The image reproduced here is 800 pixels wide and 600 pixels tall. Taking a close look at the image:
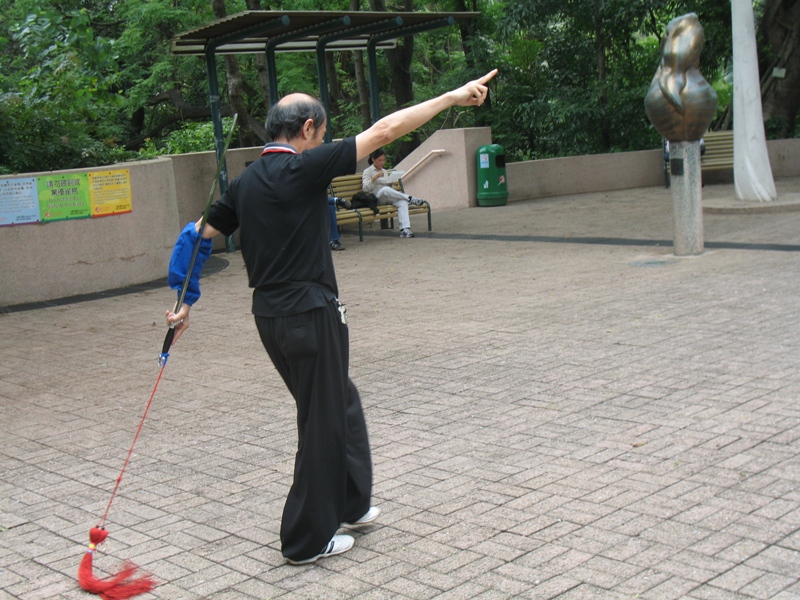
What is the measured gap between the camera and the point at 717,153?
20797mm

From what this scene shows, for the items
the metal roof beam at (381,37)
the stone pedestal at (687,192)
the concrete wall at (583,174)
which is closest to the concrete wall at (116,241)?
the metal roof beam at (381,37)

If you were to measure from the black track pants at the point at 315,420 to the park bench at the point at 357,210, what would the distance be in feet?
33.9

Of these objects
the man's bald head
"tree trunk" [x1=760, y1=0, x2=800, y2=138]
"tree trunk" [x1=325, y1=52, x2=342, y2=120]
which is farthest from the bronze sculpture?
"tree trunk" [x1=325, y1=52, x2=342, y2=120]

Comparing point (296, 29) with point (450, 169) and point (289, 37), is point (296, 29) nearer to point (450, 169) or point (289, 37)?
point (289, 37)

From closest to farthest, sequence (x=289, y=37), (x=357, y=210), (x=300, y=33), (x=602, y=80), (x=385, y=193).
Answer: (x=300, y=33), (x=289, y=37), (x=357, y=210), (x=385, y=193), (x=602, y=80)

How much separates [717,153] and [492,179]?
5.36 metres

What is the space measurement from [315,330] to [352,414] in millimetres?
486

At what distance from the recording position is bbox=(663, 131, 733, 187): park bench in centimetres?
2056

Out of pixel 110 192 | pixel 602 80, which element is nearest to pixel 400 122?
pixel 110 192

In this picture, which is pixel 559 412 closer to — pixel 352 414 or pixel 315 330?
pixel 352 414

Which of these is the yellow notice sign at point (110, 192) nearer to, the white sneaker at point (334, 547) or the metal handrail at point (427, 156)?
the white sneaker at point (334, 547)

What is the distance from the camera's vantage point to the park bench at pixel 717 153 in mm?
20562

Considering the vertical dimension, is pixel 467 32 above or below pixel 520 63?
above

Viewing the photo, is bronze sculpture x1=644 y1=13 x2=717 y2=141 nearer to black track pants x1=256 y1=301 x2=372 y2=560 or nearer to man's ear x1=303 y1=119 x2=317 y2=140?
man's ear x1=303 y1=119 x2=317 y2=140
